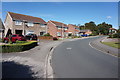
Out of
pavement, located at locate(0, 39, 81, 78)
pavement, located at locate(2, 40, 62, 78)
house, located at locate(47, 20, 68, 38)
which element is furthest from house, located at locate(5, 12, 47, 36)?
pavement, located at locate(0, 39, 81, 78)

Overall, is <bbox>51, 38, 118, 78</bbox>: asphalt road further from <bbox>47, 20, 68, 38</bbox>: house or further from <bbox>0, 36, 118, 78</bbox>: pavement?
<bbox>47, 20, 68, 38</bbox>: house

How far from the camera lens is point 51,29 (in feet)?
183

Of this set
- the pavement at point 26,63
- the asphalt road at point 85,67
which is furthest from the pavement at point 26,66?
the asphalt road at point 85,67

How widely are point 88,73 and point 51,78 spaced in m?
2.12

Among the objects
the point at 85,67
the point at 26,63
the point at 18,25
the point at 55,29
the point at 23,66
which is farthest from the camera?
the point at 55,29

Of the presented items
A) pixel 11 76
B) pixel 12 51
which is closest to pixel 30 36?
pixel 12 51

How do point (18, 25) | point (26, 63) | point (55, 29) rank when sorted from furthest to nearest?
point (55, 29)
point (18, 25)
point (26, 63)

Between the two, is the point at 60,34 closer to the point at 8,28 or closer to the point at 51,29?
the point at 51,29

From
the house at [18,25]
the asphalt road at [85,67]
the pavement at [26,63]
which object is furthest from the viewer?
the house at [18,25]

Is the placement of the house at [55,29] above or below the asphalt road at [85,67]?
above

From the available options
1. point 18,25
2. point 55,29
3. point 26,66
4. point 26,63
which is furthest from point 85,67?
point 55,29

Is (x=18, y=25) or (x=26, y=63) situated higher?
(x=18, y=25)

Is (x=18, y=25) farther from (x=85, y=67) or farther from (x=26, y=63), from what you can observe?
(x=85, y=67)

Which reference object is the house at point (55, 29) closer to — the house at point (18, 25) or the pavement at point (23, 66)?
the house at point (18, 25)
